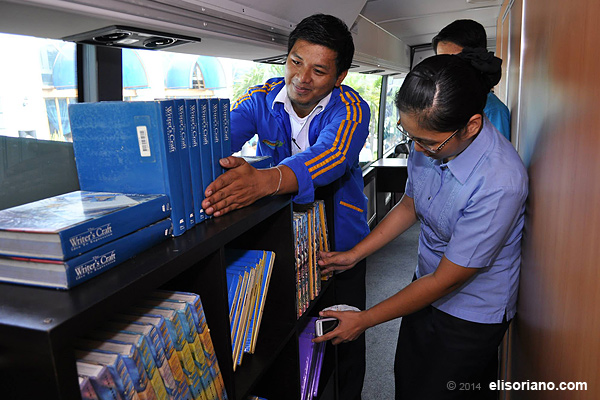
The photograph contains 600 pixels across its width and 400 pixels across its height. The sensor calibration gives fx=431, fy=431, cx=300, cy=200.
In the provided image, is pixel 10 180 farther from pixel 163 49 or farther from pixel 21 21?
pixel 163 49

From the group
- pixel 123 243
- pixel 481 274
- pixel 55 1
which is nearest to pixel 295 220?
pixel 481 274

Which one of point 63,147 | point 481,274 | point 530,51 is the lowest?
point 481,274

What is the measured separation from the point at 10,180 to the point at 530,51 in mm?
1887

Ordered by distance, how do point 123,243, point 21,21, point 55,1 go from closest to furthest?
point 123,243, point 55,1, point 21,21

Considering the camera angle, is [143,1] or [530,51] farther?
[530,51]

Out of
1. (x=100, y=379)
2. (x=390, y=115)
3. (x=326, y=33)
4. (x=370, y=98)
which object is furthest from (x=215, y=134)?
(x=390, y=115)

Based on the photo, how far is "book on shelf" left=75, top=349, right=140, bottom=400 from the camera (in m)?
0.70

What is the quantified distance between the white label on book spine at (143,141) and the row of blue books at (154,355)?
1.02 ft

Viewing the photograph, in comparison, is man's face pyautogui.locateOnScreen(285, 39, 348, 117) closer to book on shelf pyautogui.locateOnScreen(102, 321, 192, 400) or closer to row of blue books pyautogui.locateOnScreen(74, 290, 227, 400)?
row of blue books pyautogui.locateOnScreen(74, 290, 227, 400)

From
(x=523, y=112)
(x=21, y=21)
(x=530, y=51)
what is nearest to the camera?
(x=21, y=21)

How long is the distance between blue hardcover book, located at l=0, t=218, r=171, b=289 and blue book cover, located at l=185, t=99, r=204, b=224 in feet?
0.82

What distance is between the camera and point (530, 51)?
1715mm

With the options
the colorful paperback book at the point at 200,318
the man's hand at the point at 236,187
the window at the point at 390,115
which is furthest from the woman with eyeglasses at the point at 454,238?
the window at the point at 390,115

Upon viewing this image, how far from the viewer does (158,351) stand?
32.4 inches
